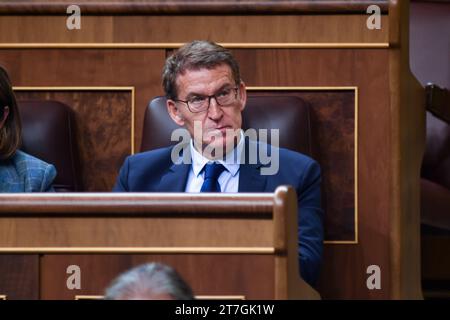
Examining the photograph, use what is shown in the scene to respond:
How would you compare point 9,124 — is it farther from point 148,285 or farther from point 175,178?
point 148,285

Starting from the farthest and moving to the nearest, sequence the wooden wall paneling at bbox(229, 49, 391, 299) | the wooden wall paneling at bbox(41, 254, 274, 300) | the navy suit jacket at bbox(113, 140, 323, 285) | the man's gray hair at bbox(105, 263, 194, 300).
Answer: the wooden wall paneling at bbox(229, 49, 391, 299)
the navy suit jacket at bbox(113, 140, 323, 285)
the wooden wall paneling at bbox(41, 254, 274, 300)
the man's gray hair at bbox(105, 263, 194, 300)

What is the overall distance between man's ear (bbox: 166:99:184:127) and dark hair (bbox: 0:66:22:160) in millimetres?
162

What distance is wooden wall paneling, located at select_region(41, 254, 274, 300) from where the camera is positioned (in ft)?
2.65

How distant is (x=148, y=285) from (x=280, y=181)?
0.47 meters

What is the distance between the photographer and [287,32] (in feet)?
3.85

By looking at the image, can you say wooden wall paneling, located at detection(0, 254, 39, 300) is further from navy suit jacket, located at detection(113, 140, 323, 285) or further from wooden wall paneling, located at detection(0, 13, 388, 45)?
wooden wall paneling, located at detection(0, 13, 388, 45)

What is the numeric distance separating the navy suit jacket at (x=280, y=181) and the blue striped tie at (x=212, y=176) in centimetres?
2

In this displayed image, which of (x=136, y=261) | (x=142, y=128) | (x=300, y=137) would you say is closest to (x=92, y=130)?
(x=142, y=128)

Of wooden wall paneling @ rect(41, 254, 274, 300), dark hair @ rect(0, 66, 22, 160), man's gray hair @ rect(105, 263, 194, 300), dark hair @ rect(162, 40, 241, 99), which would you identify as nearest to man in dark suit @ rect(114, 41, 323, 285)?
dark hair @ rect(162, 40, 241, 99)

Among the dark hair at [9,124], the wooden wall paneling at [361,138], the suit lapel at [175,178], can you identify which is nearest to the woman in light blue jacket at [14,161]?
the dark hair at [9,124]

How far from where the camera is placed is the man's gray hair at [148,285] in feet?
2.09

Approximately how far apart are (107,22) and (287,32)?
0.66 feet

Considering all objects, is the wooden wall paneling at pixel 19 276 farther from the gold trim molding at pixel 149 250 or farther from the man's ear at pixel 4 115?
the man's ear at pixel 4 115
